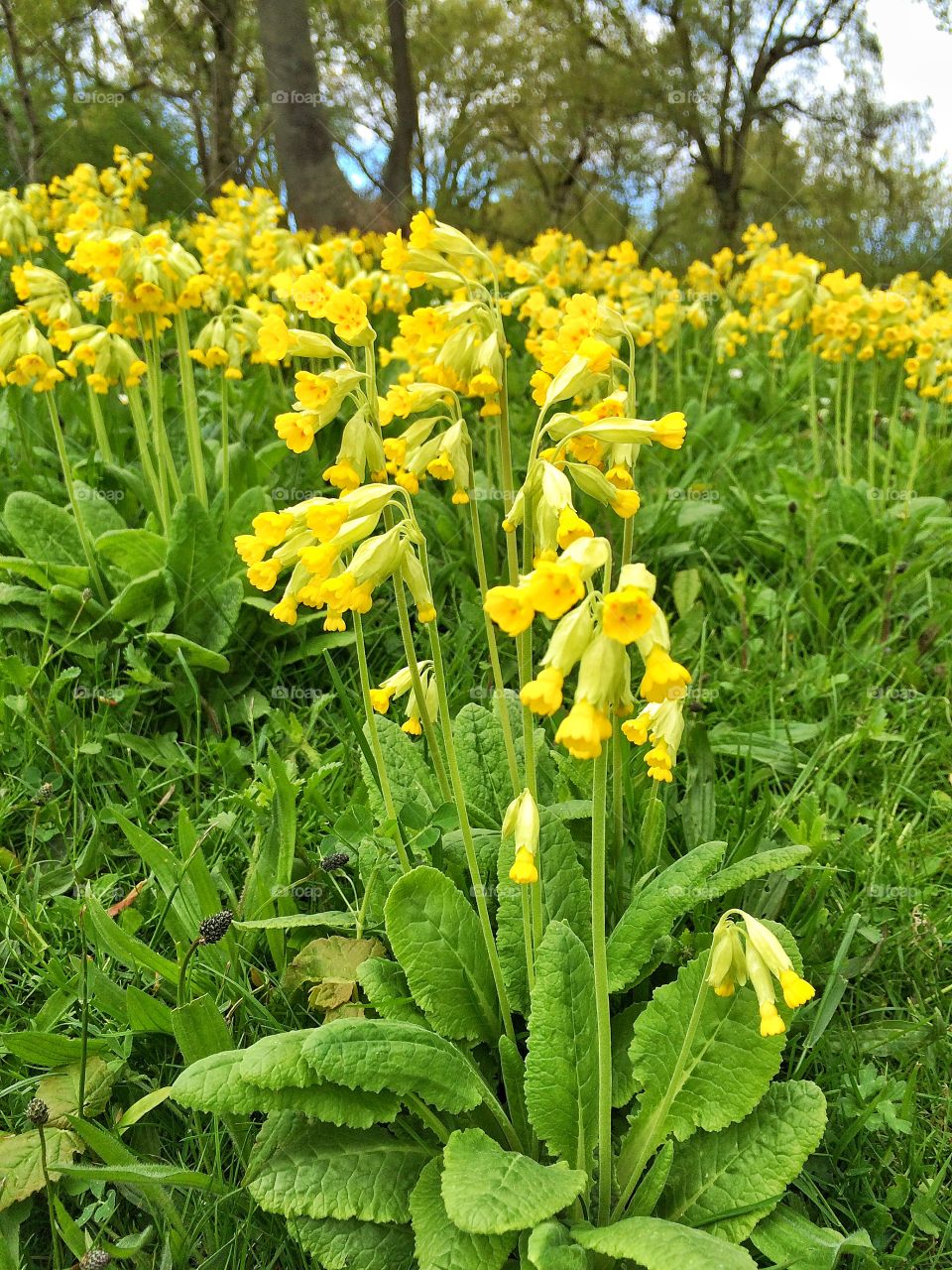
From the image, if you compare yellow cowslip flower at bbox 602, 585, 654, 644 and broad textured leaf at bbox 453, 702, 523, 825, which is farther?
broad textured leaf at bbox 453, 702, 523, 825

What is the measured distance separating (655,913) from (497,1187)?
626 mm

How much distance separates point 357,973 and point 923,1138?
1.19m

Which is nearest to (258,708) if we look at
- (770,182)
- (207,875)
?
(207,875)

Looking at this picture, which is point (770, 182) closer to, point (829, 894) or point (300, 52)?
point (300, 52)

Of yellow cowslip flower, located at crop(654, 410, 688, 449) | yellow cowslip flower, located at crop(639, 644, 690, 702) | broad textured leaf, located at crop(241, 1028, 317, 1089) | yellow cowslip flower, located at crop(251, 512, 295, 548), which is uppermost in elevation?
yellow cowslip flower, located at crop(654, 410, 688, 449)

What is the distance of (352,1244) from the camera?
176cm

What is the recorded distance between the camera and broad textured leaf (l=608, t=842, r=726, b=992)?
198 cm

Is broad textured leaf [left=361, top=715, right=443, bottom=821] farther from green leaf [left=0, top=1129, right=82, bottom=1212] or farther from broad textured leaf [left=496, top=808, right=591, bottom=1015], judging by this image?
green leaf [left=0, top=1129, right=82, bottom=1212]

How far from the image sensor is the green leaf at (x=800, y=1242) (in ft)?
5.52

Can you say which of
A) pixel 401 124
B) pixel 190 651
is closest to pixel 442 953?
pixel 190 651

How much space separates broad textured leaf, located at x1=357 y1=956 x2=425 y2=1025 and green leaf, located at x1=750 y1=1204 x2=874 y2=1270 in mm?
732

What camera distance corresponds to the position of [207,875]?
7.55 ft

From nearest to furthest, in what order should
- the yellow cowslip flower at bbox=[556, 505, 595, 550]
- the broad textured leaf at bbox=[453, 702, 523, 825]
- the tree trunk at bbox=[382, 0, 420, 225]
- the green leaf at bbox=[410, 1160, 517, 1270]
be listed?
the yellow cowslip flower at bbox=[556, 505, 595, 550] → the green leaf at bbox=[410, 1160, 517, 1270] → the broad textured leaf at bbox=[453, 702, 523, 825] → the tree trunk at bbox=[382, 0, 420, 225]

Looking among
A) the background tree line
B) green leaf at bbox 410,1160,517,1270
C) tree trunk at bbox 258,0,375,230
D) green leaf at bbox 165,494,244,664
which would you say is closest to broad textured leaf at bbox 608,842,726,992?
green leaf at bbox 410,1160,517,1270
